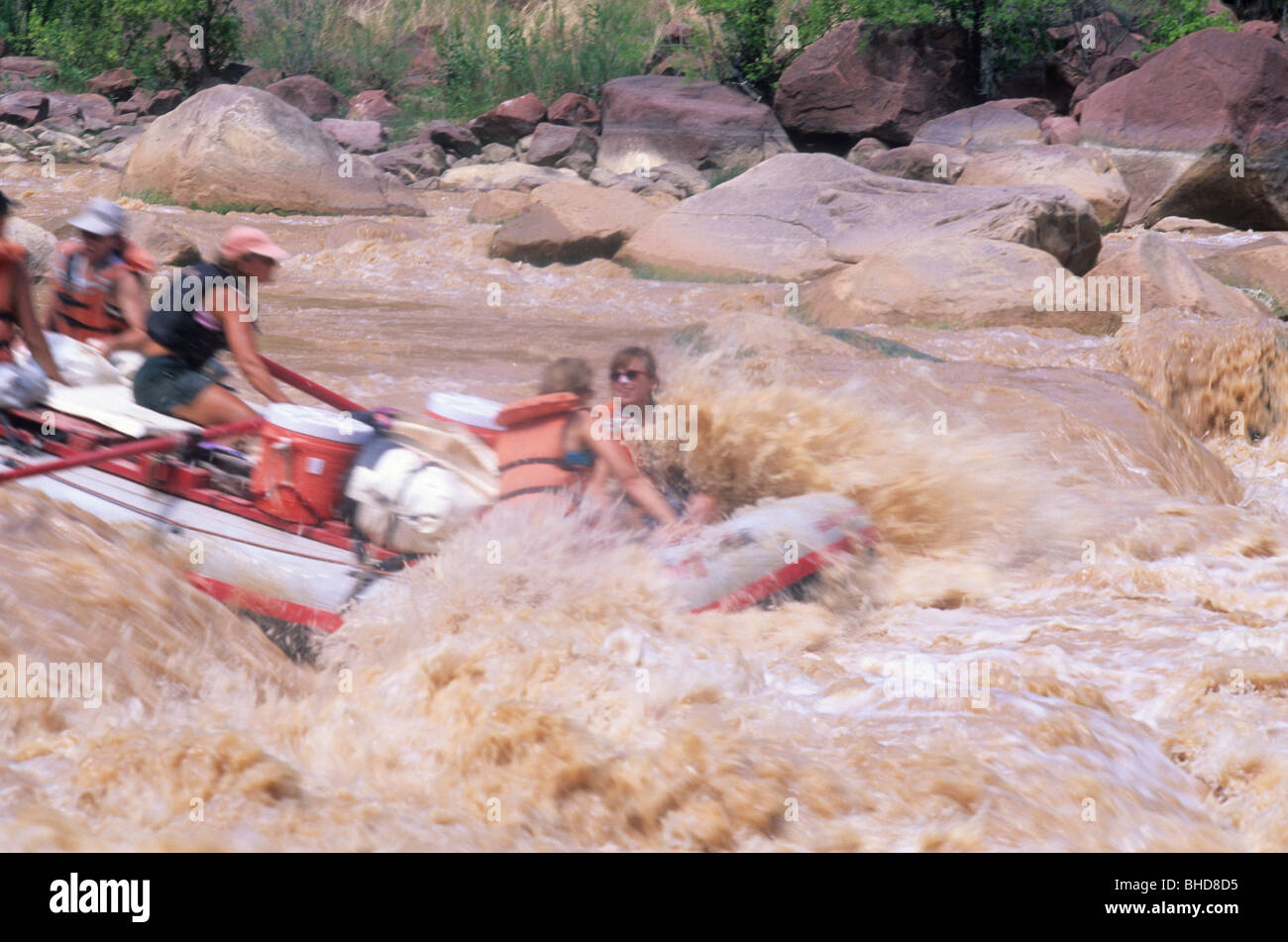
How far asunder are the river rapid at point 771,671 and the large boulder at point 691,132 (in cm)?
1122

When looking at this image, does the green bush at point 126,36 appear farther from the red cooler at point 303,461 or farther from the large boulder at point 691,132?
the red cooler at point 303,461

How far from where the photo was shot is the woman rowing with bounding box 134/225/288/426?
12.5 feet

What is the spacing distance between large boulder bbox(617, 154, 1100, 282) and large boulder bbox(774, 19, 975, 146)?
5.96m

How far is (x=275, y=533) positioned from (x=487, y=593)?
698 millimetres

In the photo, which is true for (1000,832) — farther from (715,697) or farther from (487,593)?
(487,593)

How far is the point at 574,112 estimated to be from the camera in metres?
18.7

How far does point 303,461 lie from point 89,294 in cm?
153

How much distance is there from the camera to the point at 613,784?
2.67 m

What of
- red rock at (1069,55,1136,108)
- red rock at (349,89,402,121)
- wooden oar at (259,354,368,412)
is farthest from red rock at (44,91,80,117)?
wooden oar at (259,354,368,412)

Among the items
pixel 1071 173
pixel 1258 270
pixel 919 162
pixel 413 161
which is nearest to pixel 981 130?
pixel 919 162

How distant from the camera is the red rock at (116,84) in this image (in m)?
21.1

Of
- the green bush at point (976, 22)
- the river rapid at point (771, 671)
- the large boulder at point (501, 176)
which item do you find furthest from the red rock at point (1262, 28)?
the river rapid at point (771, 671)
